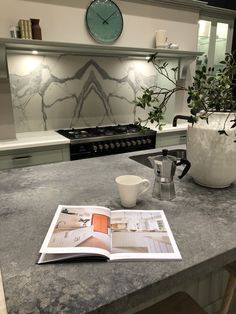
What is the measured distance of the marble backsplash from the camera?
116 inches

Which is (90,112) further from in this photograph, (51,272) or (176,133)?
(51,272)

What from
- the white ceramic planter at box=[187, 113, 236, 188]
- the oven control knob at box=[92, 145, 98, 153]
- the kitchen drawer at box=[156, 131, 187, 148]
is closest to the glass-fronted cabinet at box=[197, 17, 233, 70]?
the kitchen drawer at box=[156, 131, 187, 148]

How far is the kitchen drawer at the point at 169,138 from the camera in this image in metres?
3.18

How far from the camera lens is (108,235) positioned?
2.89ft

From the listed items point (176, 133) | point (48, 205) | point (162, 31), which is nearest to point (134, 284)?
point (48, 205)

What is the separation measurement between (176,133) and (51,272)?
9.11 ft

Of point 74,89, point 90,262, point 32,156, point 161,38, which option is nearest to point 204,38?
point 161,38

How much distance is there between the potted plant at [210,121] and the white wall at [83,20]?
1970 mm

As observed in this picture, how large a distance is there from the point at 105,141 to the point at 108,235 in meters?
2.00

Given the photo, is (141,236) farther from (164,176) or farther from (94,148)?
(94,148)

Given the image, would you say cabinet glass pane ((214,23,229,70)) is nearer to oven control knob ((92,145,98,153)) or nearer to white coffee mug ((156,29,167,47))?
white coffee mug ((156,29,167,47))

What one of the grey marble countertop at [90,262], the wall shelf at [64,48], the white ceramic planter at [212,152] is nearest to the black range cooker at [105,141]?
the wall shelf at [64,48]

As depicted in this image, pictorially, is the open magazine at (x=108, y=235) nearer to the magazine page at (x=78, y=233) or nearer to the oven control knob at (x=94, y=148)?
the magazine page at (x=78, y=233)

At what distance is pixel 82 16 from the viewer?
2883mm
